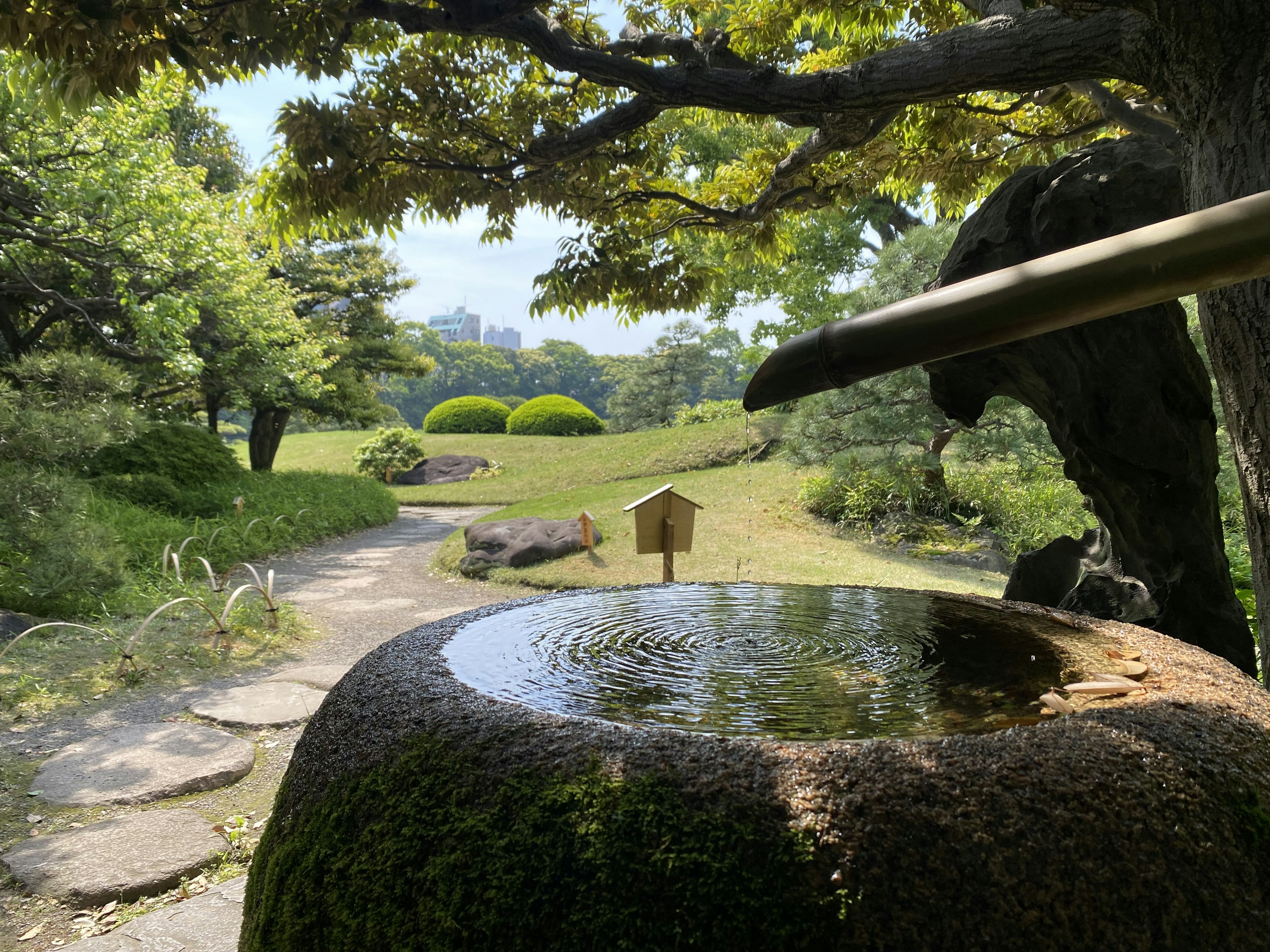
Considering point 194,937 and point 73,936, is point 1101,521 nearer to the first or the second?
point 194,937

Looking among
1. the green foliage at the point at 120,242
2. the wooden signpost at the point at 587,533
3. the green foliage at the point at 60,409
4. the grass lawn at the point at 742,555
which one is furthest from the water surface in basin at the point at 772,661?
the wooden signpost at the point at 587,533

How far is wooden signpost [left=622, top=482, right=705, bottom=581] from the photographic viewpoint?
535 cm

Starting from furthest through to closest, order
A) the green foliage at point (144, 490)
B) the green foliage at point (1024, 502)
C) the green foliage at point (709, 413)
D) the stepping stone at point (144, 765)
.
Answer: the green foliage at point (709, 413) → the green foliage at point (144, 490) → the green foliage at point (1024, 502) → the stepping stone at point (144, 765)

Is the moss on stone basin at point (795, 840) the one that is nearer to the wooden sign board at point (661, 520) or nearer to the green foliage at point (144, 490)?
the wooden sign board at point (661, 520)

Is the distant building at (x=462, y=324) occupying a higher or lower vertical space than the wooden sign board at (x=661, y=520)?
higher

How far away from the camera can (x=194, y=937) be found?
255cm

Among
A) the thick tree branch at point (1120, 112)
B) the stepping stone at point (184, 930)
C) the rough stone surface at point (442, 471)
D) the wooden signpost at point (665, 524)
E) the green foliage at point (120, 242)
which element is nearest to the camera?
the stepping stone at point (184, 930)

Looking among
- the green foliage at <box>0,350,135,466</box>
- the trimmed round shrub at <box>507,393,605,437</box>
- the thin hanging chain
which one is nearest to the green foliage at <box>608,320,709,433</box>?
the trimmed round shrub at <box>507,393,605,437</box>

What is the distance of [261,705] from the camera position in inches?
185

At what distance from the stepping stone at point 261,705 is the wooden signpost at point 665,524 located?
88.7 inches

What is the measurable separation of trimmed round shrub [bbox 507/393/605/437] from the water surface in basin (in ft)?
71.9

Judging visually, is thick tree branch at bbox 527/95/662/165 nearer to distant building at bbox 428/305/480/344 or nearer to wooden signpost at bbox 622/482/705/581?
wooden signpost at bbox 622/482/705/581

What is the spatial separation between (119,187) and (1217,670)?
386 inches

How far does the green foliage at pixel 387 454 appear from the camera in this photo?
20.7m
